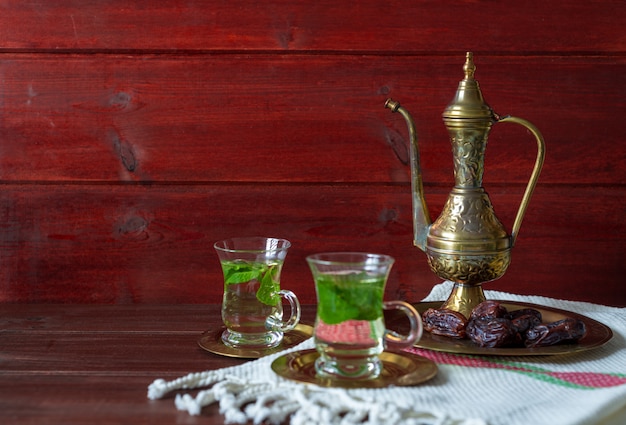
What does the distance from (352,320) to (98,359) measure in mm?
321

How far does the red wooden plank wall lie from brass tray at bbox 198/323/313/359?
1.06 ft

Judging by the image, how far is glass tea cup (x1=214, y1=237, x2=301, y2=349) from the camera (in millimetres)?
953

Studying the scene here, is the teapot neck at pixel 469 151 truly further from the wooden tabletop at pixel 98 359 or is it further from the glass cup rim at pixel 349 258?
the wooden tabletop at pixel 98 359

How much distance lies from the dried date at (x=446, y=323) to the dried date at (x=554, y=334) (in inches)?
3.0

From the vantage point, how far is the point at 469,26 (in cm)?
130

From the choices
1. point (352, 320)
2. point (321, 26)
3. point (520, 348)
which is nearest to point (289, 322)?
point (352, 320)

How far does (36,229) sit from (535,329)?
83 cm

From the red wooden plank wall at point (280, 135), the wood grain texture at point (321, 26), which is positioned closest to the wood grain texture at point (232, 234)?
the red wooden plank wall at point (280, 135)

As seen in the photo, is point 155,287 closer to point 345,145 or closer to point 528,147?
point 345,145

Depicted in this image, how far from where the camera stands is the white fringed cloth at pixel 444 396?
73 cm

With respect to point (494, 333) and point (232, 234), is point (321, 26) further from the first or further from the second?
point (494, 333)

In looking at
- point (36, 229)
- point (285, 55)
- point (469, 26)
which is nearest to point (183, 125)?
point (285, 55)

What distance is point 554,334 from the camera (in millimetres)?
932

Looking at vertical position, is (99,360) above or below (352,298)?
Result: below
